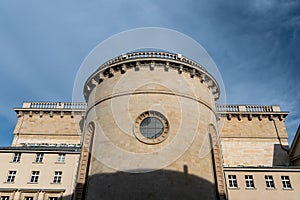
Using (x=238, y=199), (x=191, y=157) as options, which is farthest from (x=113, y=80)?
(x=238, y=199)

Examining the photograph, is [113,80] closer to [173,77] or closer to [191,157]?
[173,77]

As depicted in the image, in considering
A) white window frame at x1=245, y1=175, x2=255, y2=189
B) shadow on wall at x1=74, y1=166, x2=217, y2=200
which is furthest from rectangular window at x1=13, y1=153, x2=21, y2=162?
white window frame at x1=245, y1=175, x2=255, y2=189

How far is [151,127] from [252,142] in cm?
1277

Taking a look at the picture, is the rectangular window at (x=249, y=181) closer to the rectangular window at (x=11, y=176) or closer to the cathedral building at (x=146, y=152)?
the cathedral building at (x=146, y=152)

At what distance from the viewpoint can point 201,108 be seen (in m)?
18.6

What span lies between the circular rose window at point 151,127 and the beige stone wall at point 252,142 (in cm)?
1015

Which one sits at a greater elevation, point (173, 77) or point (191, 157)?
point (173, 77)

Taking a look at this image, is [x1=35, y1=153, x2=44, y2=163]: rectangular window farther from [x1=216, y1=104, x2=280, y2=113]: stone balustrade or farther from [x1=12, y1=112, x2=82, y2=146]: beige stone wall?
[x1=216, y1=104, x2=280, y2=113]: stone balustrade

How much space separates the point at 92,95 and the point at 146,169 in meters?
8.37

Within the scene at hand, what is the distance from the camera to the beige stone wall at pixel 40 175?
59.8 feet

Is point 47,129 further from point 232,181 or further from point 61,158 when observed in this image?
point 232,181

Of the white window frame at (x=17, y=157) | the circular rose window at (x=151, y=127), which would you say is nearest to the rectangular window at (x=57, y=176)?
the white window frame at (x=17, y=157)

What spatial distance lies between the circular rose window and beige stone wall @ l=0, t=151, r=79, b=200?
6.28 metres

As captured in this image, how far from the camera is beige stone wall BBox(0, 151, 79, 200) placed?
59.8 feet
